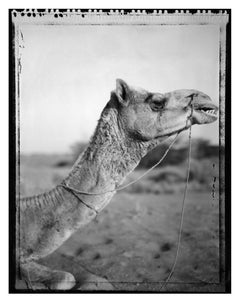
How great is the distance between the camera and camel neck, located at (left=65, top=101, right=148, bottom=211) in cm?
231

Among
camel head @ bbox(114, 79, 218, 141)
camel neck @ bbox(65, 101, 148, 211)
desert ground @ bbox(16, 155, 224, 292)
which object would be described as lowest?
desert ground @ bbox(16, 155, 224, 292)

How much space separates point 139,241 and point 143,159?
492 millimetres

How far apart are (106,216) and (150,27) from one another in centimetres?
117

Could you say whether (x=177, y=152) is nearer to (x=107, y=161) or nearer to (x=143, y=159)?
(x=143, y=159)

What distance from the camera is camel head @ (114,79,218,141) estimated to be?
7.55ft

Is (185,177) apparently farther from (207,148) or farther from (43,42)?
(43,42)

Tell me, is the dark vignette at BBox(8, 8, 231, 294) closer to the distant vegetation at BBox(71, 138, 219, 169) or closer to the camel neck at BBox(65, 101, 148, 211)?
the distant vegetation at BBox(71, 138, 219, 169)

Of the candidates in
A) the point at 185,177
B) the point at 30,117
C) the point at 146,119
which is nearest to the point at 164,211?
the point at 185,177

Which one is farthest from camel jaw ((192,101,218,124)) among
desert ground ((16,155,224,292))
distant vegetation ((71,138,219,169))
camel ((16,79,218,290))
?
desert ground ((16,155,224,292))

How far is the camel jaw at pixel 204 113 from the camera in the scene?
234 cm

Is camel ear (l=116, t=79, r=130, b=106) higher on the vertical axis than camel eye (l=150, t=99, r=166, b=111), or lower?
higher

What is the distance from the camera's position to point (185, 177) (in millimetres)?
2420

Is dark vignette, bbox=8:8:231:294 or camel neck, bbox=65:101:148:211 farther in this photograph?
dark vignette, bbox=8:8:231:294

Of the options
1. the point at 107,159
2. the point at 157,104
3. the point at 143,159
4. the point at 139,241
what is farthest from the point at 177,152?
the point at 139,241
